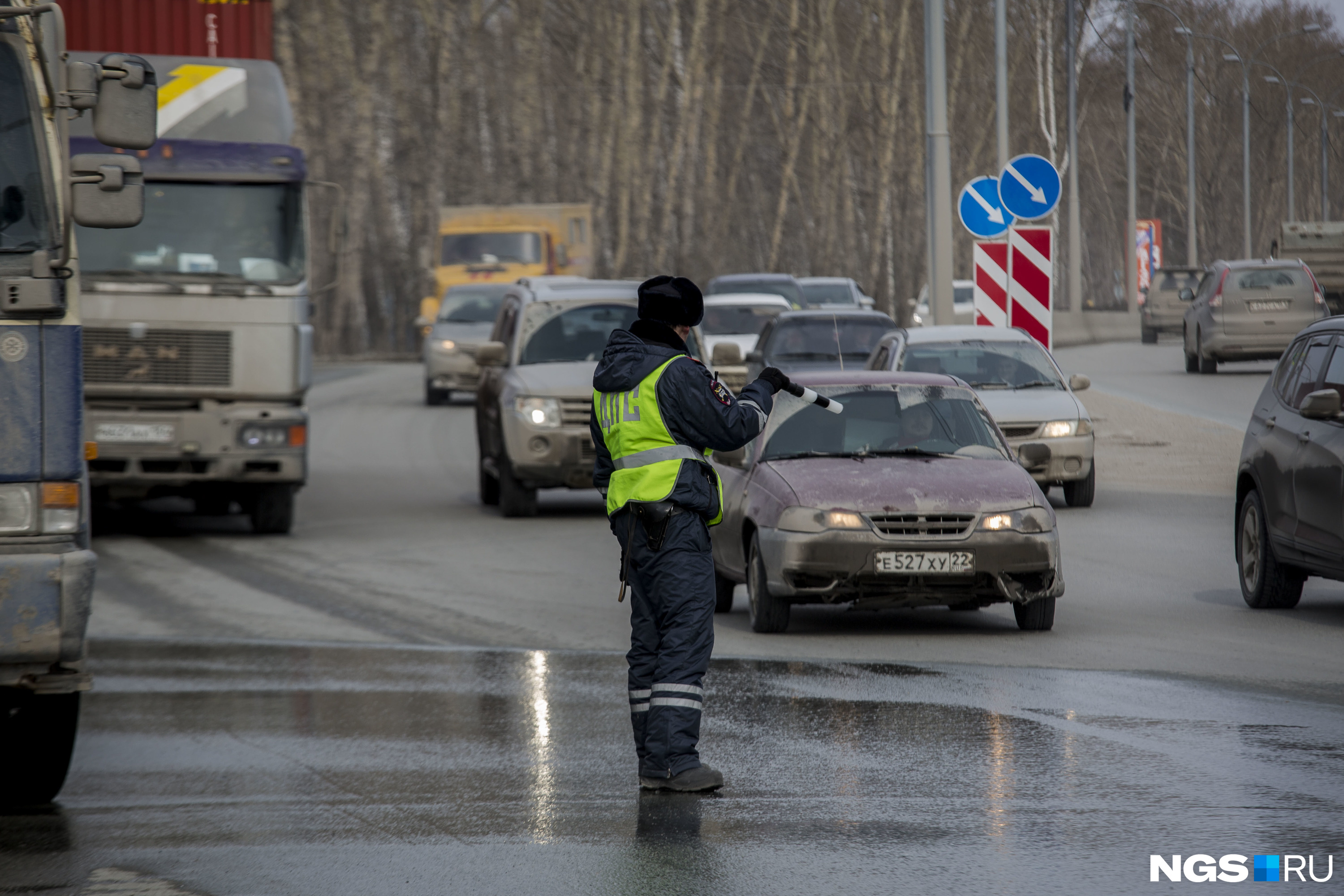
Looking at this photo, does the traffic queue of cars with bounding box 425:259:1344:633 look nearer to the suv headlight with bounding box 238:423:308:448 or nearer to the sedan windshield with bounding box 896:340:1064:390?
the sedan windshield with bounding box 896:340:1064:390

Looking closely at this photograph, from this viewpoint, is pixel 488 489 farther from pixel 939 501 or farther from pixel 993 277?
pixel 939 501

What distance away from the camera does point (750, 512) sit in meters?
10.5

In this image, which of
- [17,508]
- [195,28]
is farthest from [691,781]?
[195,28]

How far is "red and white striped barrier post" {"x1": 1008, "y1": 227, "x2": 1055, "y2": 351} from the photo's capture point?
18.5 meters

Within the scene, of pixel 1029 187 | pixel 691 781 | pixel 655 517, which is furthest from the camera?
pixel 1029 187

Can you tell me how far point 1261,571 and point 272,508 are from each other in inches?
308

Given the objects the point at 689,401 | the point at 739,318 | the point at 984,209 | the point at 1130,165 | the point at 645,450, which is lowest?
the point at 645,450

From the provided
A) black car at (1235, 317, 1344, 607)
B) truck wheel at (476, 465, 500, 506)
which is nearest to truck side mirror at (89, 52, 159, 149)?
black car at (1235, 317, 1344, 607)

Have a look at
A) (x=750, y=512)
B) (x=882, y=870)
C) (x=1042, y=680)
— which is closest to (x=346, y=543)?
(x=750, y=512)

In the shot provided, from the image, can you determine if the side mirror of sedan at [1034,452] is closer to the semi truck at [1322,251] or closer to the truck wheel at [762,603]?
the truck wheel at [762,603]

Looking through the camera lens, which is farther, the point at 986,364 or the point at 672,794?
the point at 986,364

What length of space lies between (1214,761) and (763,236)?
233ft

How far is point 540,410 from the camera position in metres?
16.1

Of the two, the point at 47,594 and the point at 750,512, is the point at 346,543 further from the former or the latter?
the point at 47,594
